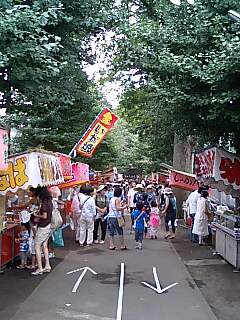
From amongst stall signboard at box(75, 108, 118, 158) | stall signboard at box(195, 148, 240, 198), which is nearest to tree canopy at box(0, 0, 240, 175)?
stall signboard at box(195, 148, 240, 198)

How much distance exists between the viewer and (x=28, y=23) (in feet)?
→ 26.4

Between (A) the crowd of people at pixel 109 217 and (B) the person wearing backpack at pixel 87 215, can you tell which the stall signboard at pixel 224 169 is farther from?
(B) the person wearing backpack at pixel 87 215

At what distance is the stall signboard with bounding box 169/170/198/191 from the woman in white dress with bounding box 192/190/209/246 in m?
3.98

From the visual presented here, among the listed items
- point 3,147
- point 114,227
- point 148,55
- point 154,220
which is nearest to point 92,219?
point 114,227

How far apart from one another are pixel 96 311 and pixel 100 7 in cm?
605

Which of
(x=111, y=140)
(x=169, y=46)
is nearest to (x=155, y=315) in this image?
(x=169, y=46)

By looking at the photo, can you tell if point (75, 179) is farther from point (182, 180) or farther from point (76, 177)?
point (182, 180)

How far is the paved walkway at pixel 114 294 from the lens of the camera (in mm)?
7879

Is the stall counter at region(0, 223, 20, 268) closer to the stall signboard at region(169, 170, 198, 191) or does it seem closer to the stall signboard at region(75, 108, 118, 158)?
the stall signboard at region(75, 108, 118, 158)

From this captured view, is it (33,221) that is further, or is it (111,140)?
(111,140)

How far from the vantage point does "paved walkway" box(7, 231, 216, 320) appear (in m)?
7.88

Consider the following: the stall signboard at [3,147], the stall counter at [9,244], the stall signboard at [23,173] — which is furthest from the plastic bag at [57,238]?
the stall signboard at [3,147]

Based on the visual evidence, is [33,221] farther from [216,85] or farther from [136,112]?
[136,112]

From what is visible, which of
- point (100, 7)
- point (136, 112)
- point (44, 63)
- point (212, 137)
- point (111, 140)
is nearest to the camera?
point (44, 63)
